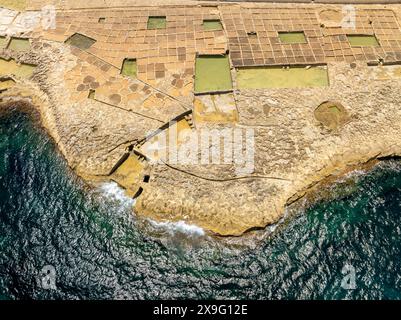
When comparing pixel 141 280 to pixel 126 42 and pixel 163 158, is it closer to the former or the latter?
pixel 163 158

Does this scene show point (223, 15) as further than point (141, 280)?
Yes

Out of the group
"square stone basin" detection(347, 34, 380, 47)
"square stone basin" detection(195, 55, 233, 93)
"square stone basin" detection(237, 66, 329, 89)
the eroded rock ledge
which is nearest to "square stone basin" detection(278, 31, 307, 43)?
the eroded rock ledge

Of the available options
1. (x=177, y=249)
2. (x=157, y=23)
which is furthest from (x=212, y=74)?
(x=177, y=249)

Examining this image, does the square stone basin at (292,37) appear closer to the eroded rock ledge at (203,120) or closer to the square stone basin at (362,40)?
the eroded rock ledge at (203,120)

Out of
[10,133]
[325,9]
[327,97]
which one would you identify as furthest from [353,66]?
[10,133]

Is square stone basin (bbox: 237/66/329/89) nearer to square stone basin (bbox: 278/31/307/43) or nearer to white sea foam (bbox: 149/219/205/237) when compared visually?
square stone basin (bbox: 278/31/307/43)

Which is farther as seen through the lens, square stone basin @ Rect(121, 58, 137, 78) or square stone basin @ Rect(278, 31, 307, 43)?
square stone basin @ Rect(278, 31, 307, 43)

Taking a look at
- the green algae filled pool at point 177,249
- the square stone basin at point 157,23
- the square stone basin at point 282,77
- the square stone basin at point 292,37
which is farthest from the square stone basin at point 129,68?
the square stone basin at point 292,37
